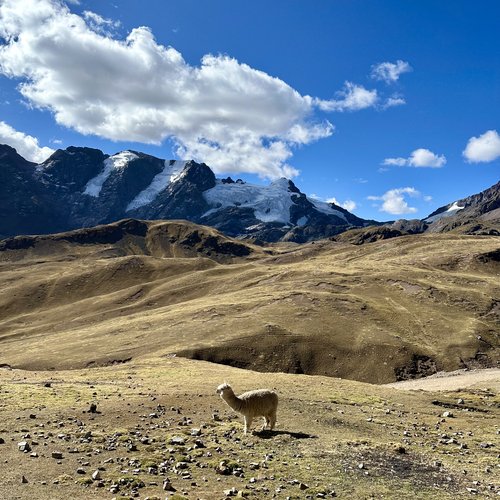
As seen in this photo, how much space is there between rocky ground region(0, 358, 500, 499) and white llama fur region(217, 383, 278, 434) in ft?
3.53

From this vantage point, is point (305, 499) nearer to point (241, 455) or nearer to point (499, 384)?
point (241, 455)

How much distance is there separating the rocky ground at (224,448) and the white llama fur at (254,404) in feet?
3.53

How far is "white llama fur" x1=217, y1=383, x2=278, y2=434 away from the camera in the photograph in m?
26.3

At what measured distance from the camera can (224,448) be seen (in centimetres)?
2259

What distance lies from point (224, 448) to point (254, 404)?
4.18m

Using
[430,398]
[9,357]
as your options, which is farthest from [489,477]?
[9,357]

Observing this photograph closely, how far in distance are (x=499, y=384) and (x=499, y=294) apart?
3321 inches

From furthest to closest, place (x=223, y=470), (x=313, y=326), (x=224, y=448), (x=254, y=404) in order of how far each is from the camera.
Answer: (x=313, y=326) → (x=254, y=404) → (x=224, y=448) → (x=223, y=470)

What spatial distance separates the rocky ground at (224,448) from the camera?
17.8 m

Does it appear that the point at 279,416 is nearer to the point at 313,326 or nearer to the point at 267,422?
the point at 267,422

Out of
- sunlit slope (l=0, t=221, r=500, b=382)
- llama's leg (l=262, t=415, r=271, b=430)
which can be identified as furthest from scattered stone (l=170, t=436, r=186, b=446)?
sunlit slope (l=0, t=221, r=500, b=382)

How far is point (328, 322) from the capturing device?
360ft

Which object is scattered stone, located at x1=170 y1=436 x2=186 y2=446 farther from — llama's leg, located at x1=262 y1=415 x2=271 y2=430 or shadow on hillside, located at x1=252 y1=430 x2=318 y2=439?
llama's leg, located at x1=262 y1=415 x2=271 y2=430

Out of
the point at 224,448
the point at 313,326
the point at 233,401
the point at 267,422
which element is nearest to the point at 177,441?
the point at 224,448
